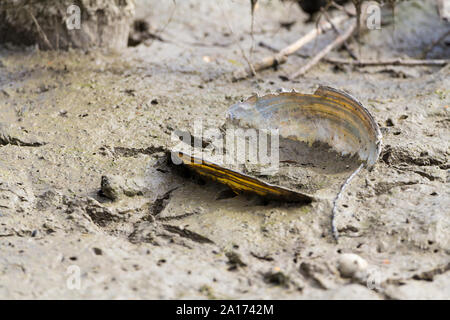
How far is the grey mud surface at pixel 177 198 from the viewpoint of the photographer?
2365 mm

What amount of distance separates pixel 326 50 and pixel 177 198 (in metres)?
2.76

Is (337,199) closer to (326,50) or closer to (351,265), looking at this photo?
(351,265)

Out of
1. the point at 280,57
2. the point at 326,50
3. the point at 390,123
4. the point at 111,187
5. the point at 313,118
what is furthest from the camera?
the point at 326,50

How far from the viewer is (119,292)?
2277 millimetres

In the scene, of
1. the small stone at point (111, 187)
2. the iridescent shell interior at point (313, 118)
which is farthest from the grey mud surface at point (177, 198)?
the iridescent shell interior at point (313, 118)

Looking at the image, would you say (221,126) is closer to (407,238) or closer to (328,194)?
(328,194)

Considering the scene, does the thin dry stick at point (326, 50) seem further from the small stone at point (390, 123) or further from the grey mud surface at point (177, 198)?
the small stone at point (390, 123)

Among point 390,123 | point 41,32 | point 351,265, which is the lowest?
point 351,265

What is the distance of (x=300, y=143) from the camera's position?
3.54 m

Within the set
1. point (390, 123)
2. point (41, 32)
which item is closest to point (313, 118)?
point (390, 123)

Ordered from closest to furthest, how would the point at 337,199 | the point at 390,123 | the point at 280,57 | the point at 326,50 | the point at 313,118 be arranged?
the point at 337,199 < the point at 313,118 < the point at 390,123 < the point at 280,57 < the point at 326,50

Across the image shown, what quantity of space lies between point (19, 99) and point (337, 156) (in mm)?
2517

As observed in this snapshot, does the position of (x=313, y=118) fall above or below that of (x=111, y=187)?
above

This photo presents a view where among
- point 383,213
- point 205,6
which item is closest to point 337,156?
point 383,213
